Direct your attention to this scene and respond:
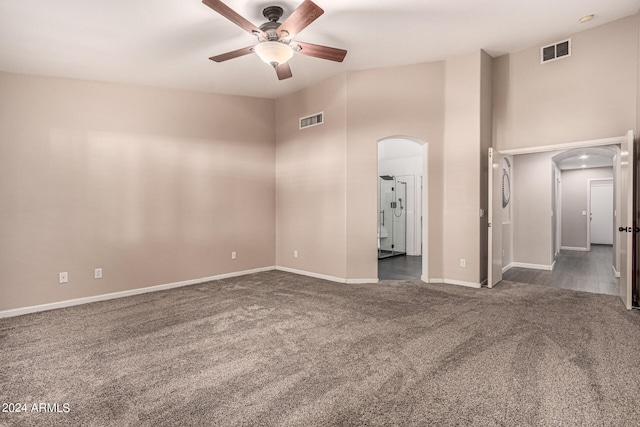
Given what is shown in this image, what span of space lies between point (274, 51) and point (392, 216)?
565 cm

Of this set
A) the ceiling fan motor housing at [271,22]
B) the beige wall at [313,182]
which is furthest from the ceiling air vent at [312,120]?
the ceiling fan motor housing at [271,22]

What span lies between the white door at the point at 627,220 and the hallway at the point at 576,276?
29.3 inches

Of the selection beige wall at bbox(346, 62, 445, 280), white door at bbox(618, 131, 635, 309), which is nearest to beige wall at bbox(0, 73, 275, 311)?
beige wall at bbox(346, 62, 445, 280)

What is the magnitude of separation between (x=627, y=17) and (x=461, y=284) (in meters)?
3.68

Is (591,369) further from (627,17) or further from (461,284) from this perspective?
(627,17)

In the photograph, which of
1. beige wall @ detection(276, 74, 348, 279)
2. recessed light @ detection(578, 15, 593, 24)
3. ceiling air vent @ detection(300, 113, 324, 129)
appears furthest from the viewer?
ceiling air vent @ detection(300, 113, 324, 129)

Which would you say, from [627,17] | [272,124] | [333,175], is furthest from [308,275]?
[627,17]

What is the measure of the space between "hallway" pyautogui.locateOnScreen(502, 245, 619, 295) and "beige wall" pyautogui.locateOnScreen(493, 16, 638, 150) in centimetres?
207

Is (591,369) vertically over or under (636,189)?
under

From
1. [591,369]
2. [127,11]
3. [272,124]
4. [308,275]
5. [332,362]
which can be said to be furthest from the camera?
[272,124]

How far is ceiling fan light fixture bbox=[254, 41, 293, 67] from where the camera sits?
2918 millimetres

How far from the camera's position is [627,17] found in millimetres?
3682

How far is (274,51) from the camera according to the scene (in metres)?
2.95

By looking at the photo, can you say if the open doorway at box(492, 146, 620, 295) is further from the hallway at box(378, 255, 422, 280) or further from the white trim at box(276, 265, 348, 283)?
the white trim at box(276, 265, 348, 283)
